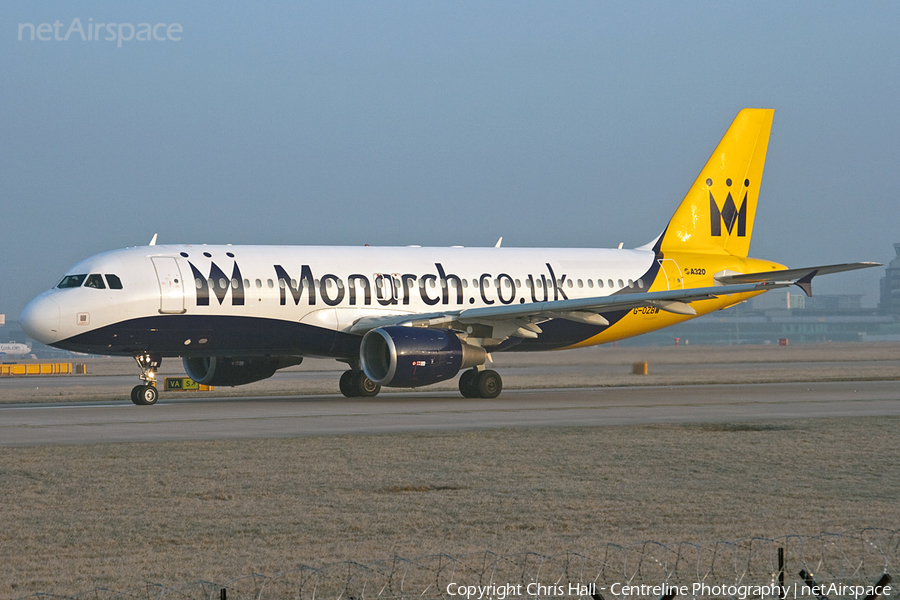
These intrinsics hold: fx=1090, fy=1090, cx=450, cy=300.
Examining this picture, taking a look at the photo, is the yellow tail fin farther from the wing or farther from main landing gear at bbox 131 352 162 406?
main landing gear at bbox 131 352 162 406

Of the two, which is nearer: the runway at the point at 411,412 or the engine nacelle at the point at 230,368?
the runway at the point at 411,412

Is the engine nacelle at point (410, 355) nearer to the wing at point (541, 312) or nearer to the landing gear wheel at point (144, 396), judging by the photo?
the wing at point (541, 312)

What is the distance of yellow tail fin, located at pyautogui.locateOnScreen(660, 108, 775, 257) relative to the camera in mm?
36688

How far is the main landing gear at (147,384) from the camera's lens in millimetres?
28094

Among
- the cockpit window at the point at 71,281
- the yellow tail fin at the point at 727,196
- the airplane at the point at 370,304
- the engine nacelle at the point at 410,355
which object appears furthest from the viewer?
the yellow tail fin at the point at 727,196

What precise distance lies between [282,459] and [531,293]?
1783cm

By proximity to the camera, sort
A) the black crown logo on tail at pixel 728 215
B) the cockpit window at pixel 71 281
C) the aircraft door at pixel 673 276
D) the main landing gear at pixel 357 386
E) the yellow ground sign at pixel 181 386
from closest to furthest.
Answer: the cockpit window at pixel 71 281 < the main landing gear at pixel 357 386 < the aircraft door at pixel 673 276 < the black crown logo on tail at pixel 728 215 < the yellow ground sign at pixel 181 386

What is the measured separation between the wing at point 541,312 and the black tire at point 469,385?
1.24 meters

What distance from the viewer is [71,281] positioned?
91.3ft

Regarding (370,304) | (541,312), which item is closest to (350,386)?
(370,304)

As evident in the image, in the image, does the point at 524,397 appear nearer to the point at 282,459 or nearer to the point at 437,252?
the point at 437,252

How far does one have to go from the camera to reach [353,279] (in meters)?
30.2

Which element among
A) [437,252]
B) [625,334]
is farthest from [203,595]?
[625,334]

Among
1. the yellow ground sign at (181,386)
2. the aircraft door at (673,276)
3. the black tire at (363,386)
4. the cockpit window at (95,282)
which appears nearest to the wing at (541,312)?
the black tire at (363,386)
